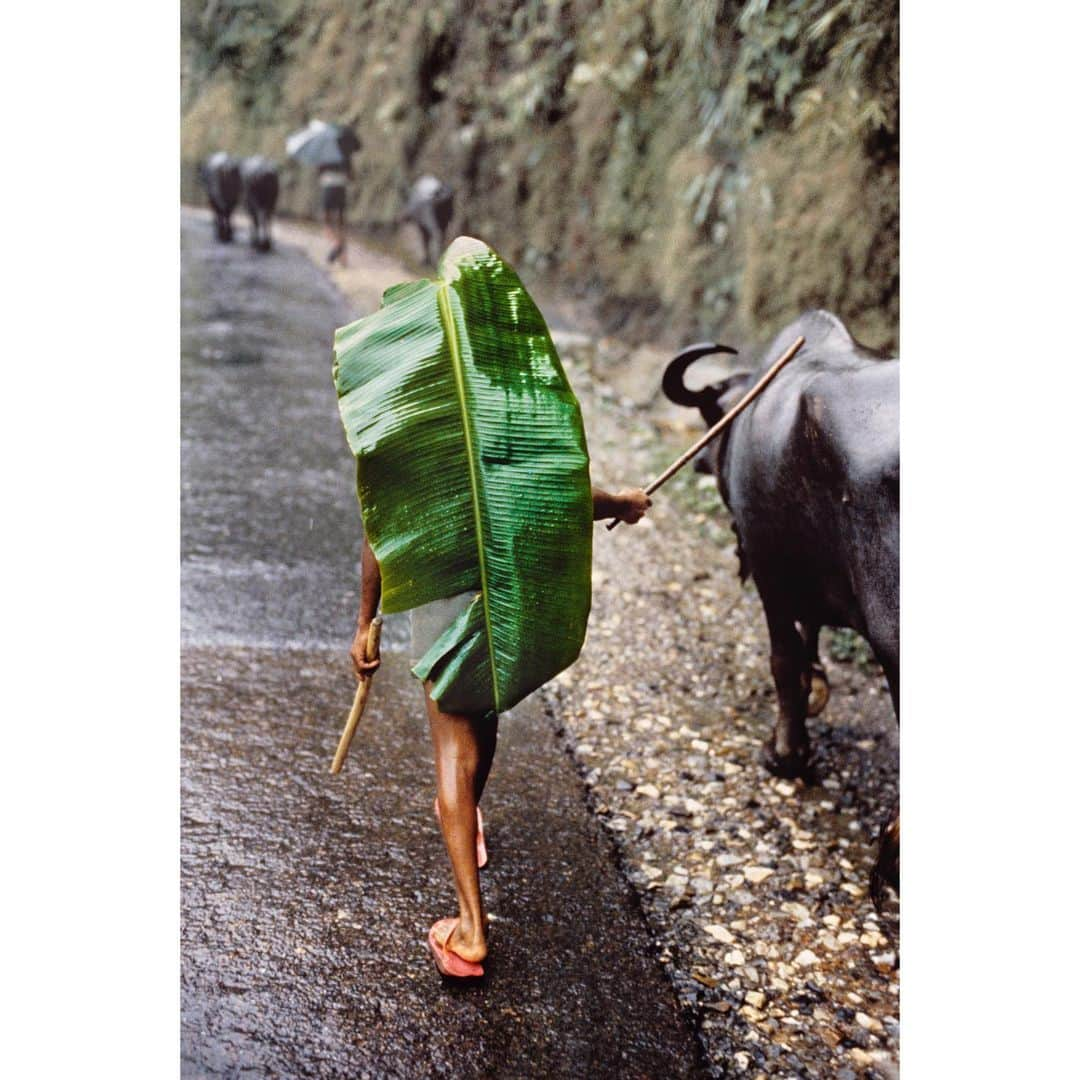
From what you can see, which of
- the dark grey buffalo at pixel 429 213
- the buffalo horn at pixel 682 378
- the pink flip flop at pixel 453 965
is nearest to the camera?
the pink flip flop at pixel 453 965

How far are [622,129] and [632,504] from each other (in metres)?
5.17

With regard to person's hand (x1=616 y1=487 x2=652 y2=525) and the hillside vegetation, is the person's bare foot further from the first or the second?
the hillside vegetation

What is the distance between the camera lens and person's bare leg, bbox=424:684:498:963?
6.82 feet

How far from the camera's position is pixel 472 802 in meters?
2.11

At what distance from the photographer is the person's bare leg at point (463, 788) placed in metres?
2.08

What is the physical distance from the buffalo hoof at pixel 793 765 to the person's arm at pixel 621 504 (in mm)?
1196

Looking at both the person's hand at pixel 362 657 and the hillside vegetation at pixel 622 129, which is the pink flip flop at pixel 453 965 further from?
the hillside vegetation at pixel 622 129

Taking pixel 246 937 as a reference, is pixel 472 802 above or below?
above

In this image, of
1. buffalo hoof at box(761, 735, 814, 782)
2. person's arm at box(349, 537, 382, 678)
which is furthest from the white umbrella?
person's arm at box(349, 537, 382, 678)

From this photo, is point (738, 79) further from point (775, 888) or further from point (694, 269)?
point (775, 888)

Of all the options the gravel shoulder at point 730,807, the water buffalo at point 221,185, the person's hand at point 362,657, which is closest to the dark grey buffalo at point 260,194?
the water buffalo at point 221,185

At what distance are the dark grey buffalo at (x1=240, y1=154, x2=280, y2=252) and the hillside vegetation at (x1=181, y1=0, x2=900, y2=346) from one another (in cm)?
15

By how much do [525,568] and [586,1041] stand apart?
2.83ft
